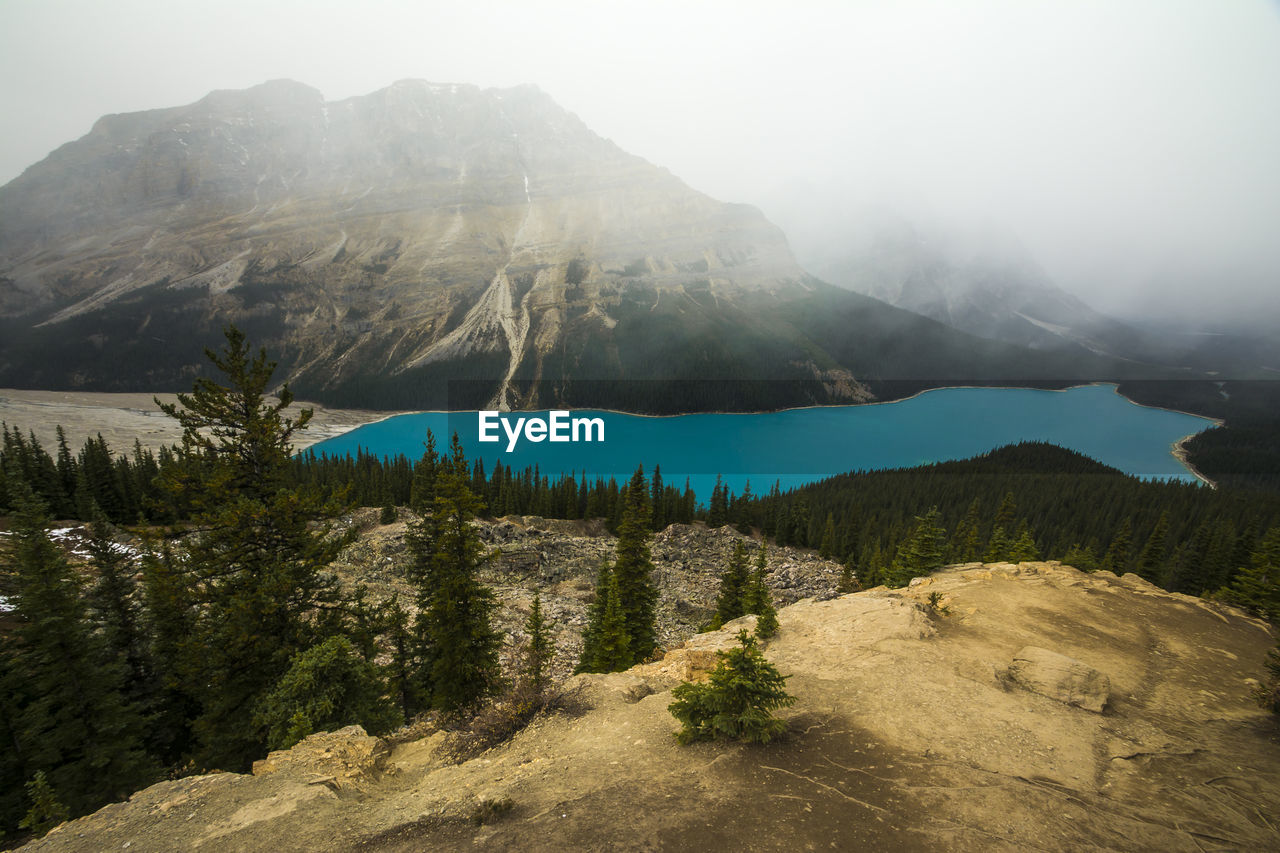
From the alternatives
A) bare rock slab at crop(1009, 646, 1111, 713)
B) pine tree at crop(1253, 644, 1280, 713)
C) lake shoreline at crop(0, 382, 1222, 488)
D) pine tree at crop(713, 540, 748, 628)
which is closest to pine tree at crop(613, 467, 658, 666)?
pine tree at crop(713, 540, 748, 628)

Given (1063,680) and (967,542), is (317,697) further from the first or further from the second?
(967,542)

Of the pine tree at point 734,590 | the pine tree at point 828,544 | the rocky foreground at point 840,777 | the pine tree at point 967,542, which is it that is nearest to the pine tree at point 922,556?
the pine tree at point 734,590

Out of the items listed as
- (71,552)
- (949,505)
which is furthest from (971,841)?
(949,505)

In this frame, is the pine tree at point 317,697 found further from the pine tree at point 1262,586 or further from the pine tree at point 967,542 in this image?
the pine tree at point 967,542

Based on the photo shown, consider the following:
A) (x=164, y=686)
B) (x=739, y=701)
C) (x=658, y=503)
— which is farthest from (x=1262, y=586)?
(x=658, y=503)

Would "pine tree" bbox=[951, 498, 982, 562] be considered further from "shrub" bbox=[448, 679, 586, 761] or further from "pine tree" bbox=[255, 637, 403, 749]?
"pine tree" bbox=[255, 637, 403, 749]
